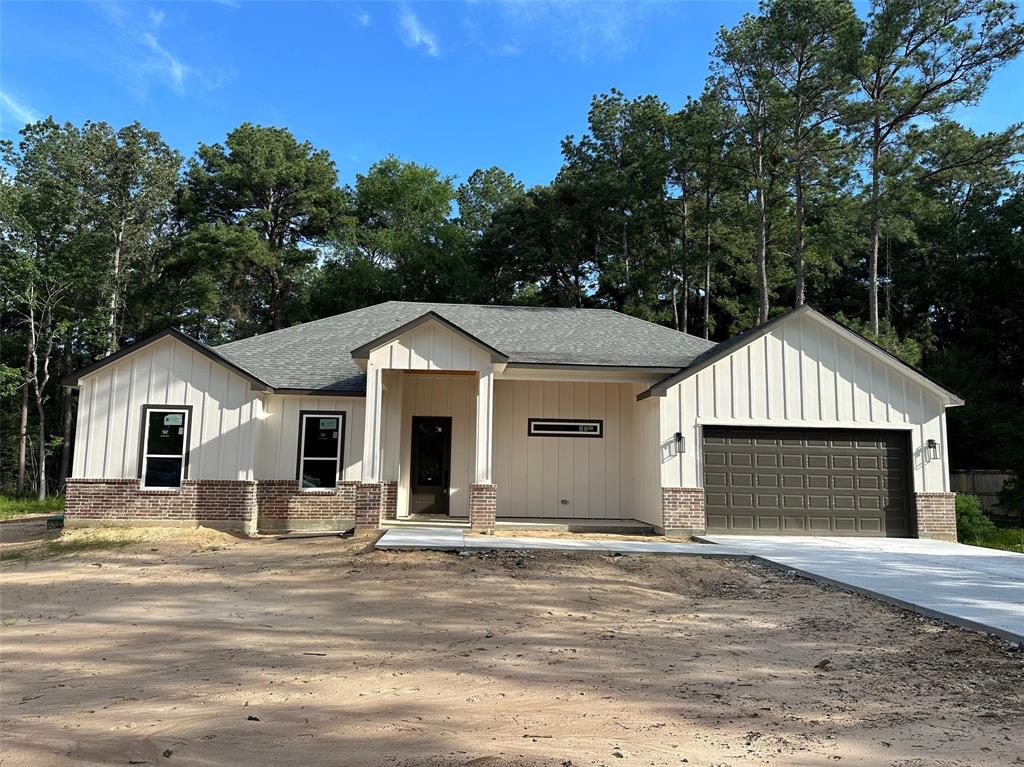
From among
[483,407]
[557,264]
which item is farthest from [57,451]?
[483,407]

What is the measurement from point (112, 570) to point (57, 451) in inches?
1042

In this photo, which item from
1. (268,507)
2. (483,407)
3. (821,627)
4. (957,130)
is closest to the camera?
(821,627)

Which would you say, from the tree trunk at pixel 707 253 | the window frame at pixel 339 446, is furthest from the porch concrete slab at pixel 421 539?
the tree trunk at pixel 707 253

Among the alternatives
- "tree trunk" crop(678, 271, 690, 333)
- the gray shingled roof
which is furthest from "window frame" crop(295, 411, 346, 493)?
"tree trunk" crop(678, 271, 690, 333)

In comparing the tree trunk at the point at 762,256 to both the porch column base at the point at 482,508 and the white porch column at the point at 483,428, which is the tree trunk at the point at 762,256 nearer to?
the white porch column at the point at 483,428

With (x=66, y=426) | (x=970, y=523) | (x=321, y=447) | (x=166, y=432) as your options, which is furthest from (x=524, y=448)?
(x=66, y=426)

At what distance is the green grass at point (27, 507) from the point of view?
19117mm

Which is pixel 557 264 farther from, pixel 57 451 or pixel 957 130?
pixel 57 451

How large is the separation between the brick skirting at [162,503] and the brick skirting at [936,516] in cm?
1303

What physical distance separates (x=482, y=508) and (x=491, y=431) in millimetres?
1880

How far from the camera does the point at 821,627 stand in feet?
19.7

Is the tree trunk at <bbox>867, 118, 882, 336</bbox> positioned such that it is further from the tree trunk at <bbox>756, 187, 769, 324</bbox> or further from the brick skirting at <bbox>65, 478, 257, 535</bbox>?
the brick skirting at <bbox>65, 478, 257, 535</bbox>

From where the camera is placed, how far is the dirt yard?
341 cm

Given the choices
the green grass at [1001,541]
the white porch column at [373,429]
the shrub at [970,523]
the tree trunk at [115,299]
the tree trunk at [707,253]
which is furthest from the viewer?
the tree trunk at [707,253]
